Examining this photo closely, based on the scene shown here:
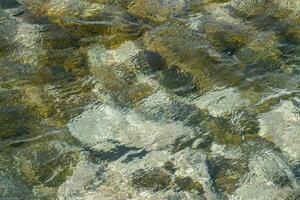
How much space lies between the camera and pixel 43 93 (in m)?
4.93

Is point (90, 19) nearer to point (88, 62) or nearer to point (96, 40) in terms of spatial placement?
point (96, 40)

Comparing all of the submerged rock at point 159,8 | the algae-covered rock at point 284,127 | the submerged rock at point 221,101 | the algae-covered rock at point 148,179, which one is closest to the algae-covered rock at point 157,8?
the submerged rock at point 159,8

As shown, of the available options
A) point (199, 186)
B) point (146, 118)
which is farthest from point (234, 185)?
point (146, 118)

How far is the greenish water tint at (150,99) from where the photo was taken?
13.0ft

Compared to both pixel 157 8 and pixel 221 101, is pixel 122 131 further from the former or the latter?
pixel 157 8

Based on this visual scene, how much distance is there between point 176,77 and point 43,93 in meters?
1.27

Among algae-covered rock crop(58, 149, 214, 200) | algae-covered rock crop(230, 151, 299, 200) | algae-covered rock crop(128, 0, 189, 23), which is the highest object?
algae-covered rock crop(128, 0, 189, 23)

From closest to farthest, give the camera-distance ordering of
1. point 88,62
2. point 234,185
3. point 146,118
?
point 234,185, point 146,118, point 88,62

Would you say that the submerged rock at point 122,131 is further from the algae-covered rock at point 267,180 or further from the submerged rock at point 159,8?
the submerged rock at point 159,8

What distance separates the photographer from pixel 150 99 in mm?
4824

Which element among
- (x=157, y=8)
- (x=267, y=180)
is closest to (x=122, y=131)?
(x=267, y=180)

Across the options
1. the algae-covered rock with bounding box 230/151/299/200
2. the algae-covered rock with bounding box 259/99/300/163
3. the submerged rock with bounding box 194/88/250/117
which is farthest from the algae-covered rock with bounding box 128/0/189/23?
the algae-covered rock with bounding box 230/151/299/200

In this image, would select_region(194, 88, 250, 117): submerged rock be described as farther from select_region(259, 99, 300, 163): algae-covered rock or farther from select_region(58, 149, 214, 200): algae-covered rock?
select_region(58, 149, 214, 200): algae-covered rock

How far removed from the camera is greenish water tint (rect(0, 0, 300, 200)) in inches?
156
